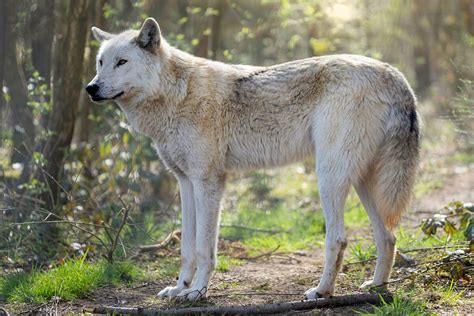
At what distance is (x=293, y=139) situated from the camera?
5.09 meters

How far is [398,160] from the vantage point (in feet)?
15.4

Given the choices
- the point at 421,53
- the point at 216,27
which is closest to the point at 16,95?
the point at 216,27

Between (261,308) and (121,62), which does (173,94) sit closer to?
(121,62)

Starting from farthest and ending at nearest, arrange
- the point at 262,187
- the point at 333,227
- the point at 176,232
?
the point at 262,187 → the point at 176,232 → the point at 333,227

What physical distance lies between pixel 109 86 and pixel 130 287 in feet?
5.66

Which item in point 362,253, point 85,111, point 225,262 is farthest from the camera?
point 85,111

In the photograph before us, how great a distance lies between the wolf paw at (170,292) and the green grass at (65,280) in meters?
0.54

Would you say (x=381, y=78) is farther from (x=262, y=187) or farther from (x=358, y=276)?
(x=262, y=187)

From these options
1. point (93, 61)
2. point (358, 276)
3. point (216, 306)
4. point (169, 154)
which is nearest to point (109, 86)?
point (169, 154)

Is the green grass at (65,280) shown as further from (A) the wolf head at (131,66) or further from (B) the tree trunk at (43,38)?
(B) the tree trunk at (43,38)

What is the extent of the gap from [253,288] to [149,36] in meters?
2.25

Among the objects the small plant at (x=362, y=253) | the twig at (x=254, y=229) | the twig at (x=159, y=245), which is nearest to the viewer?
the small plant at (x=362, y=253)

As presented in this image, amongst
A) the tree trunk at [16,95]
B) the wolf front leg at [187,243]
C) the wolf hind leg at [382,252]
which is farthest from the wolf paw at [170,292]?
the tree trunk at [16,95]

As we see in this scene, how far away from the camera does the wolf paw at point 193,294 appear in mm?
4875
